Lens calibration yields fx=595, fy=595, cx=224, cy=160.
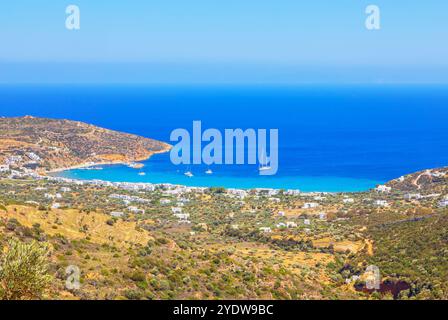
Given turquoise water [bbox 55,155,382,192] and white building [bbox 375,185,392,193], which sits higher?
turquoise water [bbox 55,155,382,192]

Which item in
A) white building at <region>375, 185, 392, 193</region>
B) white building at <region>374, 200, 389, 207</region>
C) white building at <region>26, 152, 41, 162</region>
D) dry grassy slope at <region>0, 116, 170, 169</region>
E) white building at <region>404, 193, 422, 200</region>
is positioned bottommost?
white building at <region>374, 200, 389, 207</region>

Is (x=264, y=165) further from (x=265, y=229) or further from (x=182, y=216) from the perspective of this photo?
(x=265, y=229)

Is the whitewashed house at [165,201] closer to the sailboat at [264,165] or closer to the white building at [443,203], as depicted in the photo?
the white building at [443,203]

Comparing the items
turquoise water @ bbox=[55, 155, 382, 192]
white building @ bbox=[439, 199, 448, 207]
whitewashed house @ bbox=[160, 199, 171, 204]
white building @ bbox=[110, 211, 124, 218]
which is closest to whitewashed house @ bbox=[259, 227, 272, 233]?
white building @ bbox=[110, 211, 124, 218]

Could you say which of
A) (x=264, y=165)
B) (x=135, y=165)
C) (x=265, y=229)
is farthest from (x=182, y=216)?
(x=264, y=165)

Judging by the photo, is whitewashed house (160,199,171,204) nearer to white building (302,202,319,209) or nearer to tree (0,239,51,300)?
white building (302,202,319,209)

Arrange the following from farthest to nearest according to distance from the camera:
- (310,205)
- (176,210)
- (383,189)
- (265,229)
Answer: (383,189) < (310,205) < (176,210) < (265,229)
